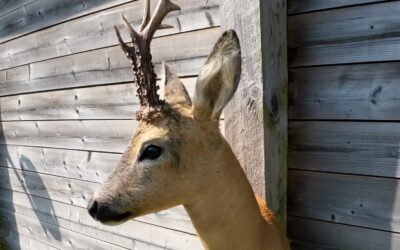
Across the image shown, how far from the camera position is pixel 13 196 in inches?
186

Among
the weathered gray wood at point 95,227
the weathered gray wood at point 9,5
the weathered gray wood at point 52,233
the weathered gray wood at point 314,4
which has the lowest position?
the weathered gray wood at point 52,233

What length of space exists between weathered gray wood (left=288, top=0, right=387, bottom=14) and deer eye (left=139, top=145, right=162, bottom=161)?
0.95 meters

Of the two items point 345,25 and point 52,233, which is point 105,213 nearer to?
point 345,25

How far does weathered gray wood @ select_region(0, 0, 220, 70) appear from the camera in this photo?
96.3 inches

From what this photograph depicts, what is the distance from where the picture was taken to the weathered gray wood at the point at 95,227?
2949 millimetres

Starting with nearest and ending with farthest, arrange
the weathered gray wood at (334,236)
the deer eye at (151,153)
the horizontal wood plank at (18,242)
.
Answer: the deer eye at (151,153) → the weathered gray wood at (334,236) → the horizontal wood plank at (18,242)

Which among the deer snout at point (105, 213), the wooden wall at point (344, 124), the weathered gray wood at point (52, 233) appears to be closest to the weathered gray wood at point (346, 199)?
the wooden wall at point (344, 124)

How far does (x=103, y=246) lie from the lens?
360 centimetres

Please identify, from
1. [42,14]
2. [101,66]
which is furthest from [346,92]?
[42,14]

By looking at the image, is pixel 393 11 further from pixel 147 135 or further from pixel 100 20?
pixel 100 20

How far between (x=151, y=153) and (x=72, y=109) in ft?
6.91

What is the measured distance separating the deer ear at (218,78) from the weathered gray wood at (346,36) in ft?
1.88

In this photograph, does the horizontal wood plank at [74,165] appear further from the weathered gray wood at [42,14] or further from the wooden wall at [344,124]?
the weathered gray wood at [42,14]

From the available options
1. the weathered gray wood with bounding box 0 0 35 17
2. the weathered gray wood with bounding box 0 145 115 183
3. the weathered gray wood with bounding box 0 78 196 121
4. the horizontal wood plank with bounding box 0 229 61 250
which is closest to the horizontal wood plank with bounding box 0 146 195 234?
the weathered gray wood with bounding box 0 145 115 183
